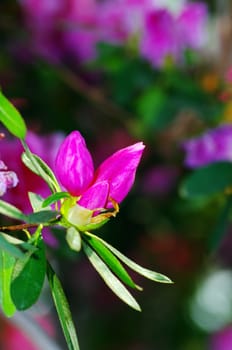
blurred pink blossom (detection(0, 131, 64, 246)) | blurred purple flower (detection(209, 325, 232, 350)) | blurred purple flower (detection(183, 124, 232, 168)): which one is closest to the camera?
blurred pink blossom (detection(0, 131, 64, 246))

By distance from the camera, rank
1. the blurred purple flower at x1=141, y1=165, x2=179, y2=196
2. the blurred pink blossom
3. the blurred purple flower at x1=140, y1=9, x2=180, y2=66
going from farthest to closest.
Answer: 1. the blurred purple flower at x1=141, y1=165, x2=179, y2=196
2. the blurred purple flower at x1=140, y1=9, x2=180, y2=66
3. the blurred pink blossom

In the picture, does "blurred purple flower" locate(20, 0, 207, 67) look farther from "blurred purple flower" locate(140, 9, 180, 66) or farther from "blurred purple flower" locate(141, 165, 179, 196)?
"blurred purple flower" locate(141, 165, 179, 196)

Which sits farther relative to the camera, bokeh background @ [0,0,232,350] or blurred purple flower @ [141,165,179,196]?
blurred purple flower @ [141,165,179,196]

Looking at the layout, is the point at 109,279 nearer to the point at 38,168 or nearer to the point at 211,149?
the point at 38,168

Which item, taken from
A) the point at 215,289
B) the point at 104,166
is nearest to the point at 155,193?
the point at 215,289

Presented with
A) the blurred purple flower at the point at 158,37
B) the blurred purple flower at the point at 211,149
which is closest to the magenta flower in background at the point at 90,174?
the blurred purple flower at the point at 211,149

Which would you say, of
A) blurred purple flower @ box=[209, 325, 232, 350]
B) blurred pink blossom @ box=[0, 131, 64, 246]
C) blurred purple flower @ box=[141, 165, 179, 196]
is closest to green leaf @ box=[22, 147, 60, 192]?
blurred pink blossom @ box=[0, 131, 64, 246]

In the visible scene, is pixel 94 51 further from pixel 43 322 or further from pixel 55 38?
pixel 43 322
